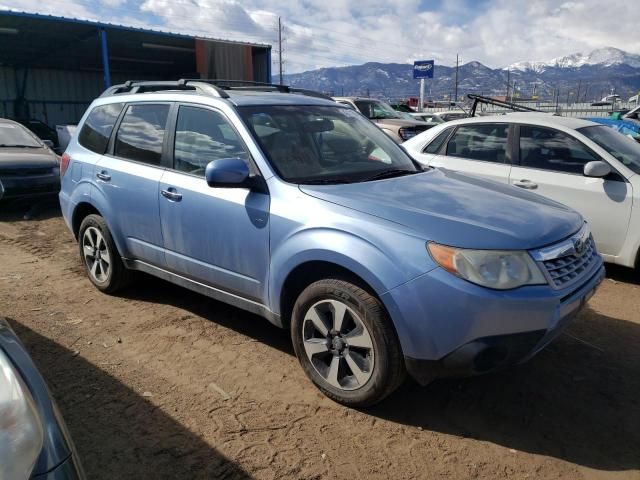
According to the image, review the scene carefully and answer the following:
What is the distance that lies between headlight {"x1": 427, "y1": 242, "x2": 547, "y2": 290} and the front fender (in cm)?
22

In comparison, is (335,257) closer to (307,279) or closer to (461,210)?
(307,279)

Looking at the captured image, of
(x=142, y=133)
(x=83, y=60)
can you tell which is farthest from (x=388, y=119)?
(x=83, y=60)

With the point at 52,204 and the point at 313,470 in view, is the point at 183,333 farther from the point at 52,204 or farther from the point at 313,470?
the point at 52,204

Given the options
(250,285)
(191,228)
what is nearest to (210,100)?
(191,228)

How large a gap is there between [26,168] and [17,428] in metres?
8.42

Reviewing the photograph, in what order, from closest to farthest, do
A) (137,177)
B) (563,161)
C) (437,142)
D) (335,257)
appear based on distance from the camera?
(335,257), (137,177), (563,161), (437,142)

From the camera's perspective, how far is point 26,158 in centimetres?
893

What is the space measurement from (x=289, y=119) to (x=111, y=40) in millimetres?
17938

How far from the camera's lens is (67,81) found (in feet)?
82.4

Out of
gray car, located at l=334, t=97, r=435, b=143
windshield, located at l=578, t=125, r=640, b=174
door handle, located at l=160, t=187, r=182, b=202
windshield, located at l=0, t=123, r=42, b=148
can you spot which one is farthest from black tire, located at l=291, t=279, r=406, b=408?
gray car, located at l=334, t=97, r=435, b=143

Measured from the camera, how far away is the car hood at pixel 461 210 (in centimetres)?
275

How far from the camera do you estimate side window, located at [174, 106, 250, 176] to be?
3.68 m

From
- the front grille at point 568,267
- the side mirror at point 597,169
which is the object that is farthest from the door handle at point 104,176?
the side mirror at point 597,169

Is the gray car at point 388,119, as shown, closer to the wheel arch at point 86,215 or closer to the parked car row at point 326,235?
the parked car row at point 326,235
